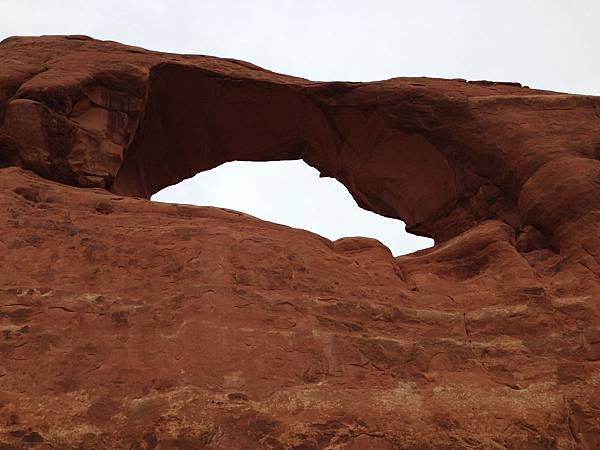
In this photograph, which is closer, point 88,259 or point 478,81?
point 88,259

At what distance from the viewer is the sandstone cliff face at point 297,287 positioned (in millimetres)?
5926

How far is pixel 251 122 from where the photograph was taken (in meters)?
14.1

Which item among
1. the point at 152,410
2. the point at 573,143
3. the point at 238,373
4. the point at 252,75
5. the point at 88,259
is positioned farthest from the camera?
the point at 252,75

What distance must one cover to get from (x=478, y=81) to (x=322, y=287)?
7.68 m

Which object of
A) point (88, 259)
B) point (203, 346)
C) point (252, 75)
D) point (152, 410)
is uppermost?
point (252, 75)

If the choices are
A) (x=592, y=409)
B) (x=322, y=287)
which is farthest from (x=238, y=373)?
(x=592, y=409)

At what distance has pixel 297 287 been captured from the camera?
768 centimetres

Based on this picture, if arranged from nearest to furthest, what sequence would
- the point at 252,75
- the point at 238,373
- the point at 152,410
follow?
the point at 152,410
the point at 238,373
the point at 252,75

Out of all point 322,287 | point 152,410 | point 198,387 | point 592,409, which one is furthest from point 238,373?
point 592,409

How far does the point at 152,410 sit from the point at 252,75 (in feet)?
29.4

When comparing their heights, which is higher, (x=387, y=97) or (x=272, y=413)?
(x=387, y=97)

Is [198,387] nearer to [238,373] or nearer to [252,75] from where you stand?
[238,373]

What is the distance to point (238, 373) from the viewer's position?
6.26 meters

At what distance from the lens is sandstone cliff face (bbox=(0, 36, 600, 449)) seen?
19.4ft
